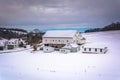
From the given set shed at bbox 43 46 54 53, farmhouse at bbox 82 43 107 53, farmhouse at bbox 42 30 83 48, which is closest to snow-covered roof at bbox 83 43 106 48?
farmhouse at bbox 82 43 107 53

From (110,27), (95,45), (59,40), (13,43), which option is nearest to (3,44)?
(13,43)

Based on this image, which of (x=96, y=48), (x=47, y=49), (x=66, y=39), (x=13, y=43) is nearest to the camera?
(x=96, y=48)

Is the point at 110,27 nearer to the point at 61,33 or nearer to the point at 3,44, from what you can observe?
the point at 61,33

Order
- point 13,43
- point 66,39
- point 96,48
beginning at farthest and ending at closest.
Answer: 1. point 13,43
2. point 66,39
3. point 96,48

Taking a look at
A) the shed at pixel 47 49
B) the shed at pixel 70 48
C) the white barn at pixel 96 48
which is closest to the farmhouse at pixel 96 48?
the white barn at pixel 96 48

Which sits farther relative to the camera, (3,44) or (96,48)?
(3,44)

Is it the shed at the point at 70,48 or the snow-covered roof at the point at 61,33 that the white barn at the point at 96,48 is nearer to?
the shed at the point at 70,48

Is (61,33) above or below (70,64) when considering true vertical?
above

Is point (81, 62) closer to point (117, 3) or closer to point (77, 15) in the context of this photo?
point (77, 15)
